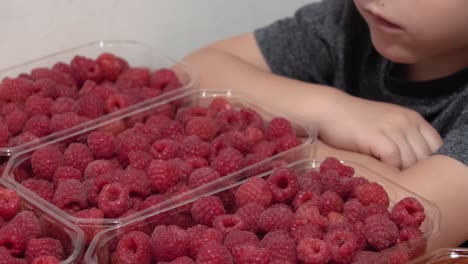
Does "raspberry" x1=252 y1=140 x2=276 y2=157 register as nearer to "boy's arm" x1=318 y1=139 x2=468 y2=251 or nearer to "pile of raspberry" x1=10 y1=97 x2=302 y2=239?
"pile of raspberry" x1=10 y1=97 x2=302 y2=239

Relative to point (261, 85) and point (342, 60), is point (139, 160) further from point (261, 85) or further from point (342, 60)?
point (342, 60)

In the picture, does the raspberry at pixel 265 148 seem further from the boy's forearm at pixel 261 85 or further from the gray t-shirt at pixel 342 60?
the gray t-shirt at pixel 342 60

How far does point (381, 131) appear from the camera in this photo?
1014mm

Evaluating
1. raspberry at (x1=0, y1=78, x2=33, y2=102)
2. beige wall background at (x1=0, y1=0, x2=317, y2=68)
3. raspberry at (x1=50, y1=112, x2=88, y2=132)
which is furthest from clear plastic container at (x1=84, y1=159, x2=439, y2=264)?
beige wall background at (x1=0, y1=0, x2=317, y2=68)

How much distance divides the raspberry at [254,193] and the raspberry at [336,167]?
0.09m

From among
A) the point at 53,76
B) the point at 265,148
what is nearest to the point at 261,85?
the point at 265,148

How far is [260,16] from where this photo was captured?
1.52m

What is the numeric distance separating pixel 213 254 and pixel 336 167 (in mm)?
244

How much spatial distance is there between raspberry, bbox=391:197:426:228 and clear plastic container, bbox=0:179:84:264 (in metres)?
0.33

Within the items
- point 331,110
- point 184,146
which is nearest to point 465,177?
point 331,110

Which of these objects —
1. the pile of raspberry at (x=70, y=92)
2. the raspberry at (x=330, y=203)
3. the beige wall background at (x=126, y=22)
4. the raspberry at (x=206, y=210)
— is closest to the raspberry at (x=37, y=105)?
the pile of raspberry at (x=70, y=92)

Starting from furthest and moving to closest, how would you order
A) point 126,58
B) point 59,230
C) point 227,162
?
point 126,58 < point 227,162 < point 59,230

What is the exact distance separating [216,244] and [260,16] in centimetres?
84

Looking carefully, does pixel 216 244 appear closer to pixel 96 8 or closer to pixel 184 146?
pixel 184 146
